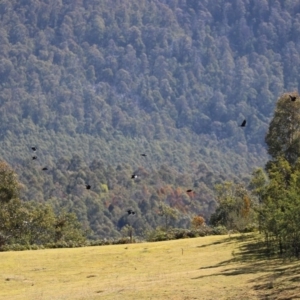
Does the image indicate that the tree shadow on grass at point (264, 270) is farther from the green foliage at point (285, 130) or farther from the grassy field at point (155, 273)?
the green foliage at point (285, 130)

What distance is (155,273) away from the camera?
37281 mm

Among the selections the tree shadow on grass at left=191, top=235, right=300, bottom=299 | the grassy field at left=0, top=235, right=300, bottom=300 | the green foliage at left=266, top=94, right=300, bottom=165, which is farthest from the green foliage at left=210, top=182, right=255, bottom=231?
the tree shadow on grass at left=191, top=235, right=300, bottom=299

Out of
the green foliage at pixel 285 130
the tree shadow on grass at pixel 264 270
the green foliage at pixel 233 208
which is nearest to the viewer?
the tree shadow on grass at pixel 264 270

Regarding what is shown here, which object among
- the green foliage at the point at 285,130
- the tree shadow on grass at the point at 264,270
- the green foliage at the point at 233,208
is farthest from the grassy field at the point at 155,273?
the green foliage at the point at 285,130

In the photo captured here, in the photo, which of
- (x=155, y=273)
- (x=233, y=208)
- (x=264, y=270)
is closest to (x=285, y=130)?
(x=233, y=208)

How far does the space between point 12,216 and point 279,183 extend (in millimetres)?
35332

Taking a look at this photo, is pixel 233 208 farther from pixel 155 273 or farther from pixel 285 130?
pixel 155 273

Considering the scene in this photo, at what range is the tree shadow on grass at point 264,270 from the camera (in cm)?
2562

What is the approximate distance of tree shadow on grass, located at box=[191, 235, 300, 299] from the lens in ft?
84.1

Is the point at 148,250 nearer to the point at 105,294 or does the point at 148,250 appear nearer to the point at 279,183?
the point at 279,183

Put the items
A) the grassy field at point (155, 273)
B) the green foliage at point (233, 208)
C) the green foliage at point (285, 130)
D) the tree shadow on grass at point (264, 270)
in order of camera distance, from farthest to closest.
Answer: the green foliage at point (233, 208) → the green foliage at point (285, 130) → the grassy field at point (155, 273) → the tree shadow on grass at point (264, 270)

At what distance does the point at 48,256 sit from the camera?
49594 millimetres

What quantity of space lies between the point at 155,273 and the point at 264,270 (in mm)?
6790

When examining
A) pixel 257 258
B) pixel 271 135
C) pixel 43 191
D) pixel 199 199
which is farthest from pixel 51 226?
pixel 199 199
